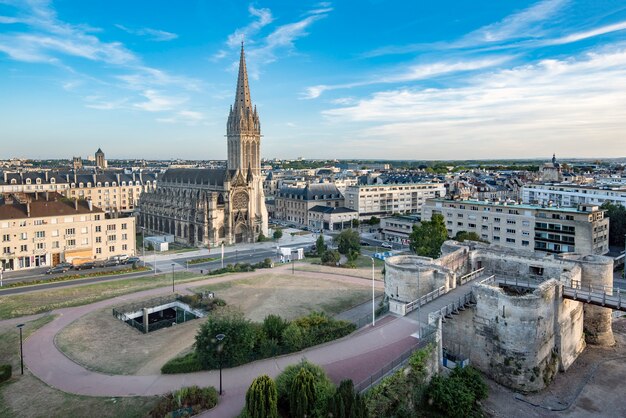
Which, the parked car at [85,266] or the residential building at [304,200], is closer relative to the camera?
the parked car at [85,266]

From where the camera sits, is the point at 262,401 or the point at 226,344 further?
the point at 226,344

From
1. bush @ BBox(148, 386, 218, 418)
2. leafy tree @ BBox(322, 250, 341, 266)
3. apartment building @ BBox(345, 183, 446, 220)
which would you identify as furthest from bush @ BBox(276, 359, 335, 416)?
apartment building @ BBox(345, 183, 446, 220)

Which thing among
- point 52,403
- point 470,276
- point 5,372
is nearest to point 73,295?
point 5,372

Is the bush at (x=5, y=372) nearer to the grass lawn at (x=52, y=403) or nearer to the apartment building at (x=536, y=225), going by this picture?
the grass lawn at (x=52, y=403)

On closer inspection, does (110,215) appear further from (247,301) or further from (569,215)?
(569,215)

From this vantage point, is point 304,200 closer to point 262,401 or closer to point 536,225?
point 536,225

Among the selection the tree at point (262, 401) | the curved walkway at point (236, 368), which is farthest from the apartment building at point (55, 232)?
the tree at point (262, 401)
